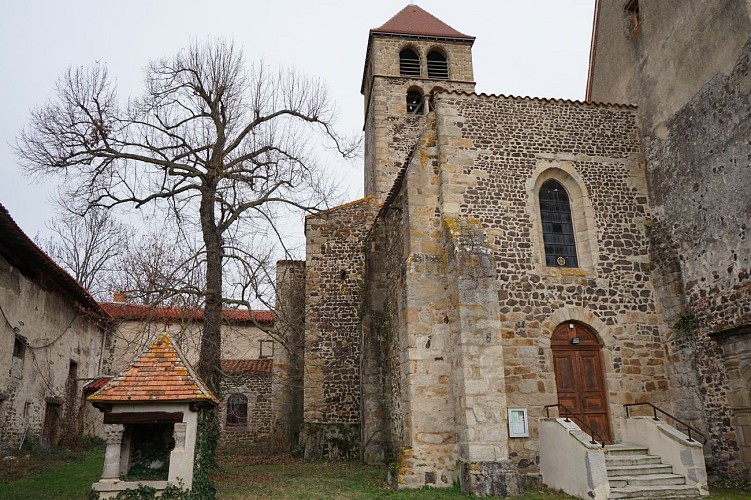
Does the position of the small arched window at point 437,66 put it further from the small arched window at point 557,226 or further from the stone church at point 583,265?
the small arched window at point 557,226

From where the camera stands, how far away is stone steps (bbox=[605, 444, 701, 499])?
8945 mm

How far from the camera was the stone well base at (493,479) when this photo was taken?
31.1 feet

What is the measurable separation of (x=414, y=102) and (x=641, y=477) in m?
16.6

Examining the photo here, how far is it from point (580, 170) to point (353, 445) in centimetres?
1017

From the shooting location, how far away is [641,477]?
30.4ft

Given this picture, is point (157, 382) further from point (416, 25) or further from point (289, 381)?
point (416, 25)

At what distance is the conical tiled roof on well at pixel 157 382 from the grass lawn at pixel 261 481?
8.54 ft

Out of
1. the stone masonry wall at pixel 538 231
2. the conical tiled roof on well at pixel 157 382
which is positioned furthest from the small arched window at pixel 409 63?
the conical tiled roof on well at pixel 157 382

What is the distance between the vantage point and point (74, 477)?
12328 millimetres

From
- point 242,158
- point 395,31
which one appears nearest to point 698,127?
point 242,158

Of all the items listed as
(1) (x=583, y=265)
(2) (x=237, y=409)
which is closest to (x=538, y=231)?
(1) (x=583, y=265)

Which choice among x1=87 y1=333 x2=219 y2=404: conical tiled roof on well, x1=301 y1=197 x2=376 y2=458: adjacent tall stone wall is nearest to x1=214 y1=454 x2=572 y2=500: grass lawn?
x1=301 y1=197 x2=376 y2=458: adjacent tall stone wall

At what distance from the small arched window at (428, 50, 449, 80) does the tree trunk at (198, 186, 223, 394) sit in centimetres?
1239

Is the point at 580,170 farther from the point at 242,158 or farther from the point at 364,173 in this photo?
the point at 364,173
